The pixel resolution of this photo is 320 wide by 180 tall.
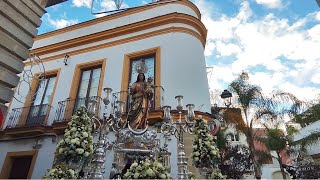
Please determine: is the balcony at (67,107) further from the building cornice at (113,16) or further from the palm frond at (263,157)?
the palm frond at (263,157)

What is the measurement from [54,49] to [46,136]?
5.16 meters

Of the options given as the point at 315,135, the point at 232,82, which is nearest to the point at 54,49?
the point at 232,82

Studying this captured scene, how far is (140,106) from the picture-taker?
7293mm

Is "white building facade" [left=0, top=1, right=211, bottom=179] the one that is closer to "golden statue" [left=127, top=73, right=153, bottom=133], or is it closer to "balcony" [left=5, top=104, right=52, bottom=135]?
"balcony" [left=5, top=104, right=52, bottom=135]

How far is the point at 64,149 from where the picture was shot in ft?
20.0

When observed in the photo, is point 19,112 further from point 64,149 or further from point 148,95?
point 148,95

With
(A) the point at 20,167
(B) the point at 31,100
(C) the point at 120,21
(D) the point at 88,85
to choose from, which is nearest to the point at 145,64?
(D) the point at 88,85

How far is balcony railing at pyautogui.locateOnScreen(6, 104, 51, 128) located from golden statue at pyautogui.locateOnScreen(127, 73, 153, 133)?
18.5ft

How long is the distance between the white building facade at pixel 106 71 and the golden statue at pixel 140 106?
54.0 inches

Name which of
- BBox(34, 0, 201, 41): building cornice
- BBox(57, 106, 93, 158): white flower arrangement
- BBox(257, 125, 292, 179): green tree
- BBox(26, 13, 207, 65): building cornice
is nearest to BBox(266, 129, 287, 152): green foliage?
BBox(257, 125, 292, 179): green tree

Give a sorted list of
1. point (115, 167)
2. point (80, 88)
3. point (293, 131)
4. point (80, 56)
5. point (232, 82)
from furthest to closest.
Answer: point (293, 131) → point (232, 82) → point (80, 56) → point (80, 88) → point (115, 167)

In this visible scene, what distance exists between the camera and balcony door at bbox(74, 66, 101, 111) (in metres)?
10.9

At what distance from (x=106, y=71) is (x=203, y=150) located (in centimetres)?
669

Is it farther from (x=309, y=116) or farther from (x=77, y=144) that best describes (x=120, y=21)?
(x=309, y=116)
